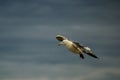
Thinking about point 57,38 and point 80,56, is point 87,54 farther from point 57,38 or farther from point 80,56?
point 57,38

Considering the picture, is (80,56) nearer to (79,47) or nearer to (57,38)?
(79,47)

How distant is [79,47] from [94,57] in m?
0.45

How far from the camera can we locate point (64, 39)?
841cm

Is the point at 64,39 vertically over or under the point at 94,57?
over

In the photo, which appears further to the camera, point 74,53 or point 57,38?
point 57,38

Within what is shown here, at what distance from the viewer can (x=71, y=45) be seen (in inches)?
319

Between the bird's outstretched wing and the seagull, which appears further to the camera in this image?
the bird's outstretched wing

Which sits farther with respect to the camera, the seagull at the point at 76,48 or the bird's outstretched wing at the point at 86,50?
the bird's outstretched wing at the point at 86,50

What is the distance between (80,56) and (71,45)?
39 cm

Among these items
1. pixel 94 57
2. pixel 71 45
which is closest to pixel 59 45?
pixel 71 45

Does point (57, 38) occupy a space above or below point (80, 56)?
above

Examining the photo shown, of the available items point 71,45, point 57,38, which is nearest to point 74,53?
point 71,45

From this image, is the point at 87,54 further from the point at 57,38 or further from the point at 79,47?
the point at 57,38

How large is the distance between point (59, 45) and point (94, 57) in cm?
86
